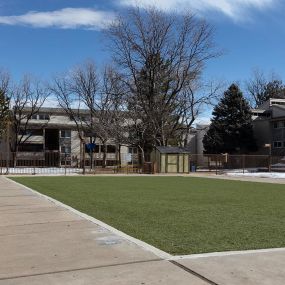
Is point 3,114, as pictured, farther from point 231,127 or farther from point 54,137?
point 231,127

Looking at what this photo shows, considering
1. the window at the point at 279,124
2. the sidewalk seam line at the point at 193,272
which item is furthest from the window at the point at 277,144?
the sidewalk seam line at the point at 193,272

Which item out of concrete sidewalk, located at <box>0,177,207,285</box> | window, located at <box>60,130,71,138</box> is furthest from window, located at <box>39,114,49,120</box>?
concrete sidewalk, located at <box>0,177,207,285</box>

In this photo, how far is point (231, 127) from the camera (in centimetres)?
6512

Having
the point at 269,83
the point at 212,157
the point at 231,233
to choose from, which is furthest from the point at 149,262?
Answer: the point at 269,83

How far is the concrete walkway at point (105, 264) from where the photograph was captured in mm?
5773

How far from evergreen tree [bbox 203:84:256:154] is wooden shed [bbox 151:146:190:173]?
70.9 feet

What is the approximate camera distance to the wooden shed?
44.0 m

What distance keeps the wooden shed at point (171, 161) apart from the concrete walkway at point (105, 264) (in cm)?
3480

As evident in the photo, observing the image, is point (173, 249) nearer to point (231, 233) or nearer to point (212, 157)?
point (231, 233)

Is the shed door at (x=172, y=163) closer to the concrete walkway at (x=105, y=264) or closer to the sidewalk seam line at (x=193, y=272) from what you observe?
the concrete walkway at (x=105, y=264)

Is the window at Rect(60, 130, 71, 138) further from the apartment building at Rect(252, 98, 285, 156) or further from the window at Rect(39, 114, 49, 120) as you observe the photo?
the apartment building at Rect(252, 98, 285, 156)

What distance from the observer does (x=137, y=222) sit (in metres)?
10.3

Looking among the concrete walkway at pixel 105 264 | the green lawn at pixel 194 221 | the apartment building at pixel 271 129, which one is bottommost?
the concrete walkway at pixel 105 264

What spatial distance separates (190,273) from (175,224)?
4041mm
